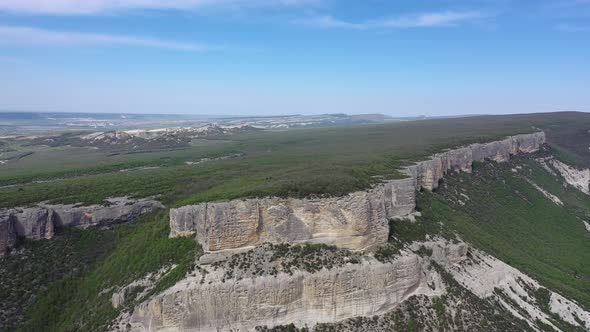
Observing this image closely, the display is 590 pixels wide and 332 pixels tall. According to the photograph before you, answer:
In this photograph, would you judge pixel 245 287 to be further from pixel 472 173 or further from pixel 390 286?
pixel 472 173

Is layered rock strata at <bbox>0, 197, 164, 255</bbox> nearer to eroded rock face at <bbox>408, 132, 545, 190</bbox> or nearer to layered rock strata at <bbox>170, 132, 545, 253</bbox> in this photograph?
layered rock strata at <bbox>170, 132, 545, 253</bbox>

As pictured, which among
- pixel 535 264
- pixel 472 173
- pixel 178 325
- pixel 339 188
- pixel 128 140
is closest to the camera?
pixel 178 325

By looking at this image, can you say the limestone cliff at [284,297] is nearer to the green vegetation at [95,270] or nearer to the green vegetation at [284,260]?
the green vegetation at [284,260]

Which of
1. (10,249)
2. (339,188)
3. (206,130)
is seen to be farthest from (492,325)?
(206,130)

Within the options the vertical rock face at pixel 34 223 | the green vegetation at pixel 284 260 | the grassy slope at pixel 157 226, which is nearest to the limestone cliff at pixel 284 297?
the green vegetation at pixel 284 260

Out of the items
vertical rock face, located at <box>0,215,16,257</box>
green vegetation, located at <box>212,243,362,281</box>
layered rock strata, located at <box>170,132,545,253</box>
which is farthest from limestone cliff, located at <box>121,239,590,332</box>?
vertical rock face, located at <box>0,215,16,257</box>

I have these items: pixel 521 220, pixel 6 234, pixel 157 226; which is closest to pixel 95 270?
pixel 157 226
